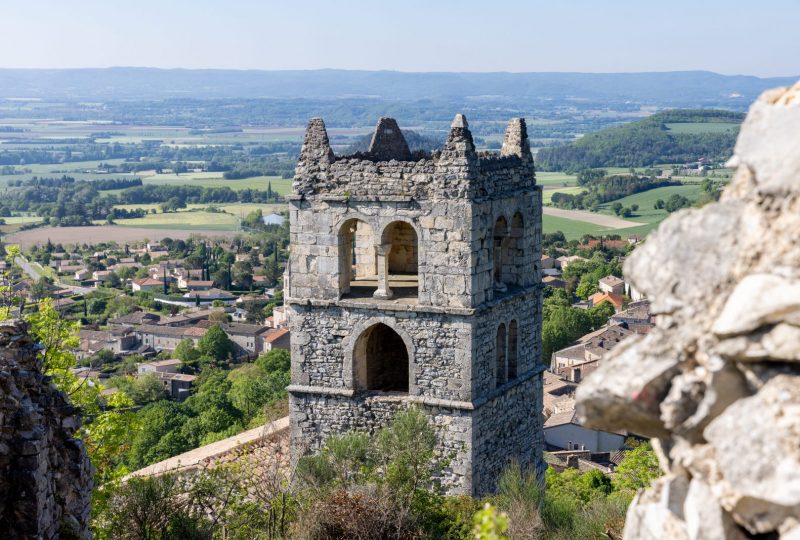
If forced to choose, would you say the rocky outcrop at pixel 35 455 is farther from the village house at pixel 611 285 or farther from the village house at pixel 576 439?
the village house at pixel 611 285

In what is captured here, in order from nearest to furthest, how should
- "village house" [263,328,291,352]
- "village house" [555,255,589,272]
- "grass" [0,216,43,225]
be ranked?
"village house" [263,328,291,352] < "village house" [555,255,589,272] < "grass" [0,216,43,225]

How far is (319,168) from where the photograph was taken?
1886 cm

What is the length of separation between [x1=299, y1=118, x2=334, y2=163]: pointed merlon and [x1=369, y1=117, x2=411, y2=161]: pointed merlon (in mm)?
2127

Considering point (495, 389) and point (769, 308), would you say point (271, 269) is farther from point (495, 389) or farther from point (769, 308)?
point (769, 308)

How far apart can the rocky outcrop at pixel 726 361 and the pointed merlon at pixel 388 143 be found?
15.8m

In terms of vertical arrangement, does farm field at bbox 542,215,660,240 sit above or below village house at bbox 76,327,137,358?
above

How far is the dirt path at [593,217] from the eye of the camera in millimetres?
129738

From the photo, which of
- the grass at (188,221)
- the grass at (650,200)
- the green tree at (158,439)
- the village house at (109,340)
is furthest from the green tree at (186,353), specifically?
the grass at (188,221)

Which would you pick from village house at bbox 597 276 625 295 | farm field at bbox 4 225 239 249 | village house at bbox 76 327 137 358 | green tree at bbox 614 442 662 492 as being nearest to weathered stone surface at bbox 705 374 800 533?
green tree at bbox 614 442 662 492

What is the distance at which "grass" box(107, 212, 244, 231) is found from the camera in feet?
507

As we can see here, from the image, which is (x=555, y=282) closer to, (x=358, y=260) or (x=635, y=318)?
(x=635, y=318)

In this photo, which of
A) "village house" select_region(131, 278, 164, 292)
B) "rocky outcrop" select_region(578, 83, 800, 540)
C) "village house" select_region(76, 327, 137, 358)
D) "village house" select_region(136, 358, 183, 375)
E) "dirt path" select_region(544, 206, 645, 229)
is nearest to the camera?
"rocky outcrop" select_region(578, 83, 800, 540)

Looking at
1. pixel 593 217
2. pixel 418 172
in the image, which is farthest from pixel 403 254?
pixel 593 217

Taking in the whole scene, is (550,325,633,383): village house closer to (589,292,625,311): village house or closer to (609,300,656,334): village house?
(609,300,656,334): village house
